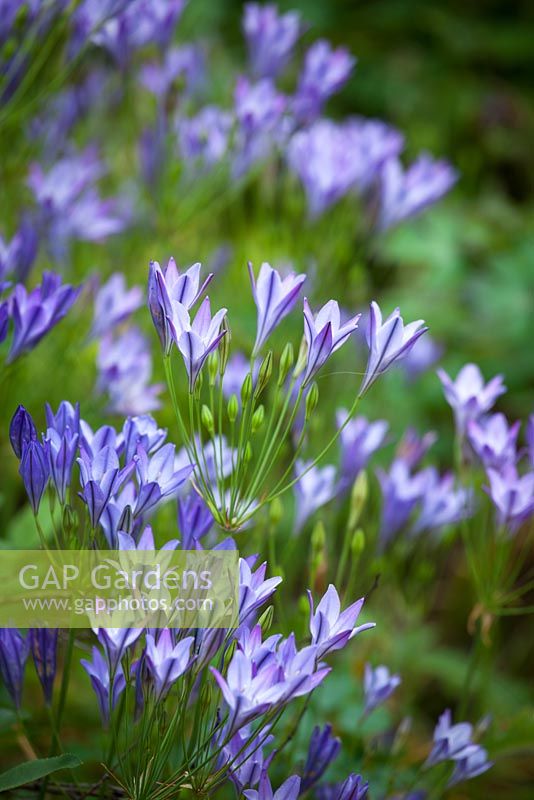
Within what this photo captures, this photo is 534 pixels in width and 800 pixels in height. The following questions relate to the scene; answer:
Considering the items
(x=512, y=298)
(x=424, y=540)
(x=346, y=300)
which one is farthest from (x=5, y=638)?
(x=512, y=298)

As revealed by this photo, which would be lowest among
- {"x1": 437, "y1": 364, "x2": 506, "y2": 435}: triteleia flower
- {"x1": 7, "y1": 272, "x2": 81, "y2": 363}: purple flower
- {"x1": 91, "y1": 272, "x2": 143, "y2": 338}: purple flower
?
{"x1": 437, "y1": 364, "x2": 506, "y2": 435}: triteleia flower

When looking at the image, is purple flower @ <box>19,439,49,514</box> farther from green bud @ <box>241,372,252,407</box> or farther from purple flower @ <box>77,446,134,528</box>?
green bud @ <box>241,372,252,407</box>


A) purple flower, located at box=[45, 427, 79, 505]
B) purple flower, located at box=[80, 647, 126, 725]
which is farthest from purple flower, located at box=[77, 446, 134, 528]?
purple flower, located at box=[80, 647, 126, 725]

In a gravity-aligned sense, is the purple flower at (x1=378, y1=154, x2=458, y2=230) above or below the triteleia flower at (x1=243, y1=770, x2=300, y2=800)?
above

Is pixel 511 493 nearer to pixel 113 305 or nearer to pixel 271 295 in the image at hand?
pixel 271 295

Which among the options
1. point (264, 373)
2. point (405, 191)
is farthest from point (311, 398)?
point (405, 191)

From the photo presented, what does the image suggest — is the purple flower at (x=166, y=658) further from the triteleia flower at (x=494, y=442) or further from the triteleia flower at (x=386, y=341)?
the triteleia flower at (x=494, y=442)

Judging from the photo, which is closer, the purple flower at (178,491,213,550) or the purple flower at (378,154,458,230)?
the purple flower at (178,491,213,550)

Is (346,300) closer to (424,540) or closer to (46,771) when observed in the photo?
(424,540)
